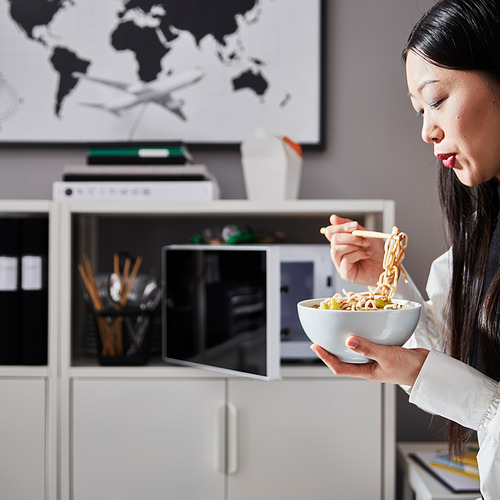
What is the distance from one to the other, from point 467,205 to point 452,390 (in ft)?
1.37

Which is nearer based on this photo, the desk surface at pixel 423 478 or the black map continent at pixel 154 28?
the desk surface at pixel 423 478

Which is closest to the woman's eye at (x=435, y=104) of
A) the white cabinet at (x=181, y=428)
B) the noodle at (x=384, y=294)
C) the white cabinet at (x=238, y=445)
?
the noodle at (x=384, y=294)

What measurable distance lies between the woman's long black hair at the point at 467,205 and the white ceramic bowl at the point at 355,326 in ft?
0.79

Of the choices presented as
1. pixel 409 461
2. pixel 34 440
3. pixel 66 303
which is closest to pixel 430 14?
pixel 66 303

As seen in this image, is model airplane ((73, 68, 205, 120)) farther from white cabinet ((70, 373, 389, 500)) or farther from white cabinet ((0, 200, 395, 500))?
white cabinet ((70, 373, 389, 500))

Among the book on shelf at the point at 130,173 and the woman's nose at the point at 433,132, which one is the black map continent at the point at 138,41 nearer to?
the book on shelf at the point at 130,173

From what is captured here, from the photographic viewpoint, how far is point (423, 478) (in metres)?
1.40

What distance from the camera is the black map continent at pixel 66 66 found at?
5.70ft

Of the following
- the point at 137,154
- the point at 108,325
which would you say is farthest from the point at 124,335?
the point at 137,154

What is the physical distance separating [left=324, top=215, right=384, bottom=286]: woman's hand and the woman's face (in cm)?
19

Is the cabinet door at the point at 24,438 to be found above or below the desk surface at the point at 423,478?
above

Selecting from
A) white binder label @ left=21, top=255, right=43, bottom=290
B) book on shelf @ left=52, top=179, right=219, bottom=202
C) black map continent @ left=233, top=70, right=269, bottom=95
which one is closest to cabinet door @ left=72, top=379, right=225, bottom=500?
white binder label @ left=21, top=255, right=43, bottom=290

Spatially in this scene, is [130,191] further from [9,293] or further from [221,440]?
[221,440]

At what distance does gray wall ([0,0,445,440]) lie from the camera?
1764 mm
